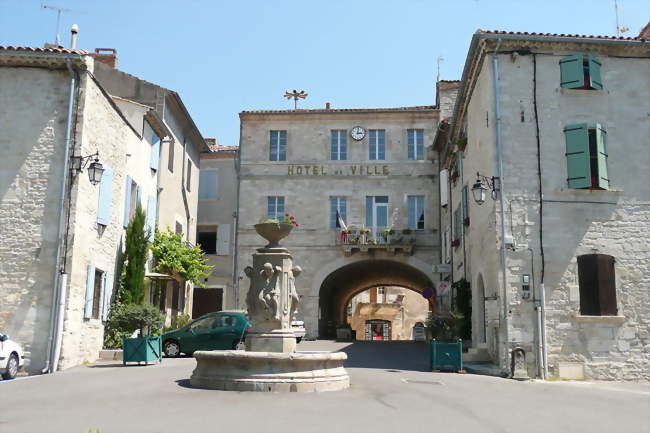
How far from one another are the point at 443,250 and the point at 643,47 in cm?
1264

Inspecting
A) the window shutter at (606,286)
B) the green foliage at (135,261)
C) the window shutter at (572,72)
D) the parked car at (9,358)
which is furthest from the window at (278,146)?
the parked car at (9,358)

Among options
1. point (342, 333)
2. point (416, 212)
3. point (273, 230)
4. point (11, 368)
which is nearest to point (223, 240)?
point (342, 333)

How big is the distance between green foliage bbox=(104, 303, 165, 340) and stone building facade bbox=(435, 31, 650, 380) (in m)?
8.24

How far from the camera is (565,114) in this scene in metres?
16.7

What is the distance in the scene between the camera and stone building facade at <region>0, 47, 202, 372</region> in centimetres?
1511

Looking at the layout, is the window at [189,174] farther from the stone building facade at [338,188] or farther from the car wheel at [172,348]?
the car wheel at [172,348]

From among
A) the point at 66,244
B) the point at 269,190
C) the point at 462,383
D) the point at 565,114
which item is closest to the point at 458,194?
the point at 565,114

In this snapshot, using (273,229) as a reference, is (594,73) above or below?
above

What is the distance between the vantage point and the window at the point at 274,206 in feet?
95.7

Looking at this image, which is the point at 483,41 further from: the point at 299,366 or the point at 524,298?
the point at 299,366

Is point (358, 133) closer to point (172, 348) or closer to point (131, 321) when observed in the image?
point (172, 348)

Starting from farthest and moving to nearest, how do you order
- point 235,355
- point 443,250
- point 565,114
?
point 443,250, point 565,114, point 235,355

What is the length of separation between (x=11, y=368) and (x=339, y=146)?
18616 mm

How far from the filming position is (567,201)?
637 inches
